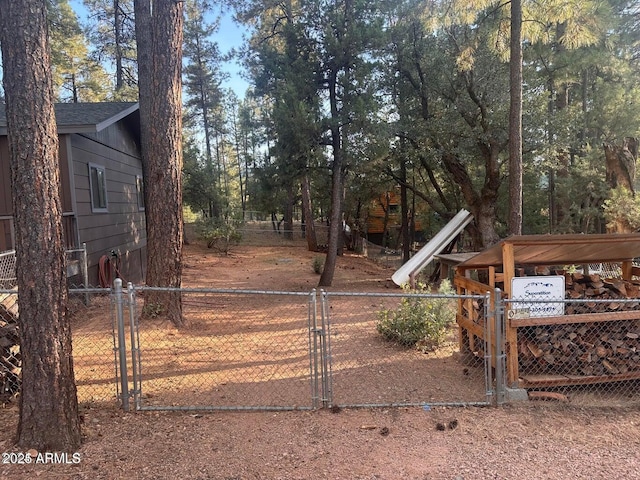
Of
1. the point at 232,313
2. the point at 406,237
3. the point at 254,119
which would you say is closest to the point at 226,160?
the point at 406,237

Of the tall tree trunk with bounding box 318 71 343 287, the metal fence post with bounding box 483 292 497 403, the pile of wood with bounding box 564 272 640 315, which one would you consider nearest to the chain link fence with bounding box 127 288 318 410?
the metal fence post with bounding box 483 292 497 403

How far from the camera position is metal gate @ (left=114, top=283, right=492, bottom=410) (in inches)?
162

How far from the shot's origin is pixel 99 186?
10.5 metres

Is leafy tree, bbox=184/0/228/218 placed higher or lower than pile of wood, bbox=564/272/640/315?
higher

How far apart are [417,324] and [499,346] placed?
2.11m

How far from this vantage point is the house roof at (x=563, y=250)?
436 centimetres

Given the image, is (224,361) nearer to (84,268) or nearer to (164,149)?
(164,149)

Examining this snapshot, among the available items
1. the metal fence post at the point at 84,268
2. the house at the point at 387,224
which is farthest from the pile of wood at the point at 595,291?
the house at the point at 387,224

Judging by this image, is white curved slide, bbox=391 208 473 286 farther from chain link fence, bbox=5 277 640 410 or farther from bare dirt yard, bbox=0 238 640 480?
bare dirt yard, bbox=0 238 640 480

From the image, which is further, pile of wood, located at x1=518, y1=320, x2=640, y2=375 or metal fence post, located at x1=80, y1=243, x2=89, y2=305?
metal fence post, located at x1=80, y1=243, x2=89, y2=305

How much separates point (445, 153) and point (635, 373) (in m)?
10.0

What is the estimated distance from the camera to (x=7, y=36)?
118 inches

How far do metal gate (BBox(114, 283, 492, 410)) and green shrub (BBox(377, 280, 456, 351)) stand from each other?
0.16 metres

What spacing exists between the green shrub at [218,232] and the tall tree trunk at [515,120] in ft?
49.7
